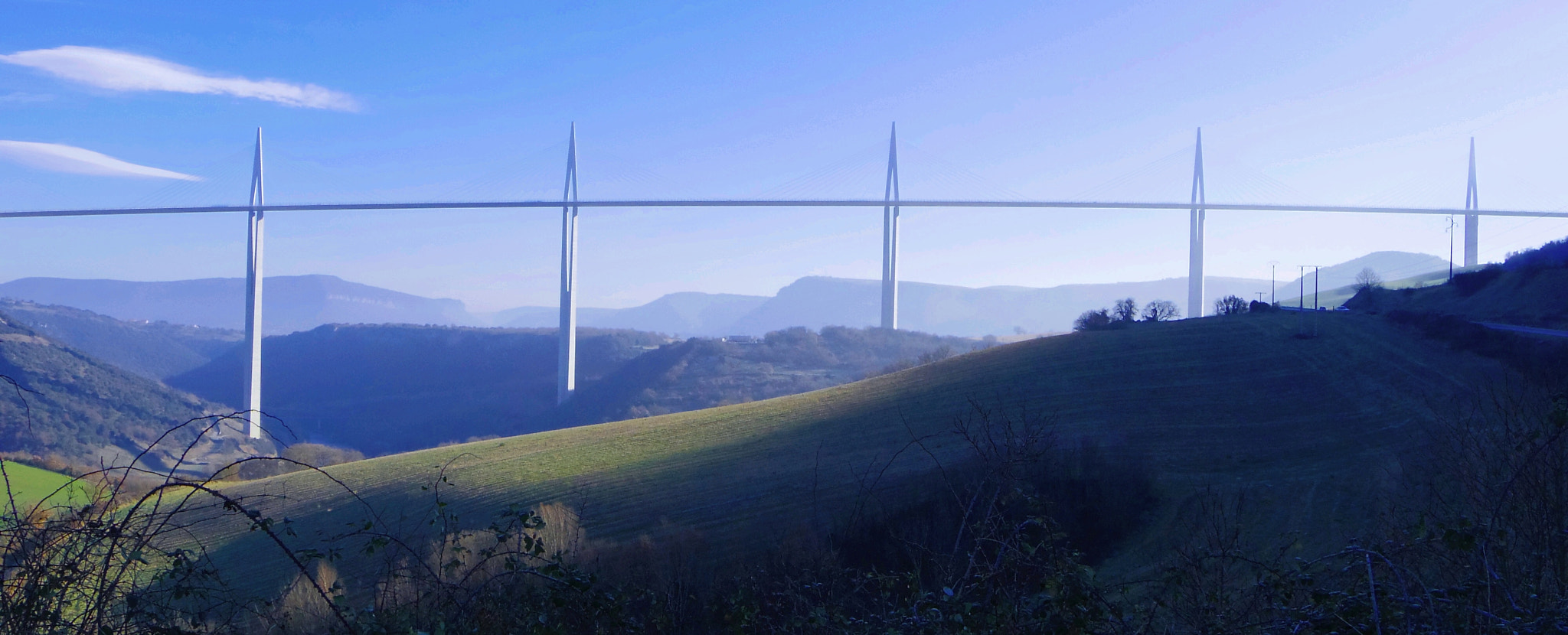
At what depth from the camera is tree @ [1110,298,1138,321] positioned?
3956 centimetres

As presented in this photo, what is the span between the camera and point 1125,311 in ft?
132

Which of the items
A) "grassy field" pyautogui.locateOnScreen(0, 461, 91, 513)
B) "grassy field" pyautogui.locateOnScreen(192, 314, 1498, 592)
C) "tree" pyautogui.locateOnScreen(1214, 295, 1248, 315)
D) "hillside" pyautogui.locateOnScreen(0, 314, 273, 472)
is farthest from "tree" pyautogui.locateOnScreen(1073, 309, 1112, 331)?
"hillside" pyautogui.locateOnScreen(0, 314, 273, 472)

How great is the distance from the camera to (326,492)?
21.3m

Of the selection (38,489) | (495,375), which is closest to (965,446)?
(38,489)

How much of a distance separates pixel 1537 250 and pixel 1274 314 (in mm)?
15682

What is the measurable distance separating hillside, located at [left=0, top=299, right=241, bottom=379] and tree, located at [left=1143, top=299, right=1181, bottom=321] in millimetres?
56064

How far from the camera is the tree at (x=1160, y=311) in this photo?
38656mm

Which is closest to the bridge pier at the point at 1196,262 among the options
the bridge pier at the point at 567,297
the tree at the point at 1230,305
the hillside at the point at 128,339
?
the tree at the point at 1230,305

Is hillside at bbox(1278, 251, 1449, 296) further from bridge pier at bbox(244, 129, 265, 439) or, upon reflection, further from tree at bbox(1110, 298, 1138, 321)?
bridge pier at bbox(244, 129, 265, 439)

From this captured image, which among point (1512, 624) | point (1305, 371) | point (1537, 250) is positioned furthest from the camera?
point (1537, 250)

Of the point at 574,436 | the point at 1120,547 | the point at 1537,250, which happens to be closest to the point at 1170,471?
the point at 1120,547

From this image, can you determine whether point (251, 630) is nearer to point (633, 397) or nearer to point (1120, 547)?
point (1120, 547)

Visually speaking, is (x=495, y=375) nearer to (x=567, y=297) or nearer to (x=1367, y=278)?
(x=567, y=297)

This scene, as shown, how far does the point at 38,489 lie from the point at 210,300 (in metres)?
75.6
